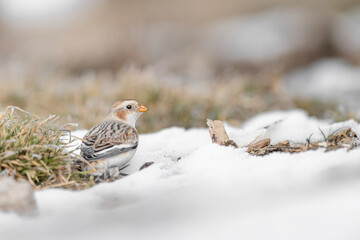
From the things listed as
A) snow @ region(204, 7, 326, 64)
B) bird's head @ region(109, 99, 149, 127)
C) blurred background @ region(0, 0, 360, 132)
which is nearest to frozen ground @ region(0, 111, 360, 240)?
bird's head @ region(109, 99, 149, 127)

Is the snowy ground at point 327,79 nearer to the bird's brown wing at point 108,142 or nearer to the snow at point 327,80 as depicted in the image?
the snow at point 327,80

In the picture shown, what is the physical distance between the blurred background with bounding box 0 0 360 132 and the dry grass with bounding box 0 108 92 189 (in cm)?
252

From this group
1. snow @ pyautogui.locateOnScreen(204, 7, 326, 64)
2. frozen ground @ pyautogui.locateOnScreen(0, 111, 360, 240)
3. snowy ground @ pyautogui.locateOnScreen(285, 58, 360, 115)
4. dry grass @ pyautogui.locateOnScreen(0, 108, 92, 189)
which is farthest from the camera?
snow @ pyautogui.locateOnScreen(204, 7, 326, 64)

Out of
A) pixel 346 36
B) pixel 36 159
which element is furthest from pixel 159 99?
pixel 346 36

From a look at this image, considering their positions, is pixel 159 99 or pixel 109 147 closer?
pixel 109 147

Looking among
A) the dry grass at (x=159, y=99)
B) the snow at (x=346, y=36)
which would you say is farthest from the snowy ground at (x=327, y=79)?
the dry grass at (x=159, y=99)

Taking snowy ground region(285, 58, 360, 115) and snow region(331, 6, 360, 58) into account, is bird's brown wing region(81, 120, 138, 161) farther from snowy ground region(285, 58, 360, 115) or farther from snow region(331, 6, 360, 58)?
snow region(331, 6, 360, 58)

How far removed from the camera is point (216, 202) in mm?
3021

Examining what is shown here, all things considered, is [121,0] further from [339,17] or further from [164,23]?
[339,17]

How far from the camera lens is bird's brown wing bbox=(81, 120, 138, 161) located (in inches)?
154

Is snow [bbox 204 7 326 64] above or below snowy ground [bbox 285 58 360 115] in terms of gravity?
above

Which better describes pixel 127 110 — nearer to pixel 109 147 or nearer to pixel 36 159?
pixel 109 147

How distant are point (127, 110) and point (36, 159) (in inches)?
44.4

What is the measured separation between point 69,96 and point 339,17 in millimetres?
11721
